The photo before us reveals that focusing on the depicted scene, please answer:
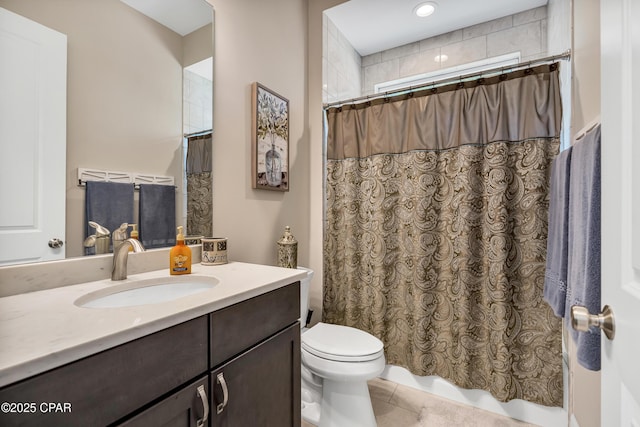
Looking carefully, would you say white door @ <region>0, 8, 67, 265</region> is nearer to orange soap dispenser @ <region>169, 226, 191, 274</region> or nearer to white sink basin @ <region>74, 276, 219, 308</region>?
white sink basin @ <region>74, 276, 219, 308</region>

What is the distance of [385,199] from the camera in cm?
190

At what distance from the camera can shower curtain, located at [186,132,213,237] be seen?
134cm

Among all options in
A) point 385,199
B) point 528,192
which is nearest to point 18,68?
point 385,199

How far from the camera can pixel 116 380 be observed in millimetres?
588

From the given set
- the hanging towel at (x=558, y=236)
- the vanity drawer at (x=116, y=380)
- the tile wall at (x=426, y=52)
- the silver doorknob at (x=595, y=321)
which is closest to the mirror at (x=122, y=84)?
the vanity drawer at (x=116, y=380)

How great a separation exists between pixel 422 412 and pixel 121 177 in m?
1.91

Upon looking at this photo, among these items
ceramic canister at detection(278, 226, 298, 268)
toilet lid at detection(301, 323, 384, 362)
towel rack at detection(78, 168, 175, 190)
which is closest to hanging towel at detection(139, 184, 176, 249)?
towel rack at detection(78, 168, 175, 190)

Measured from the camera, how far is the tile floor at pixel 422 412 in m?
1.56

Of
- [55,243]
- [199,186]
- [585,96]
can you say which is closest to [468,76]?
[585,96]

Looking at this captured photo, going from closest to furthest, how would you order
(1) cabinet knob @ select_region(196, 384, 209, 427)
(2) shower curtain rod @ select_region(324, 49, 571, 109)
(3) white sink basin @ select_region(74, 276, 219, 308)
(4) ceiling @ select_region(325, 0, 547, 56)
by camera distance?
(1) cabinet knob @ select_region(196, 384, 209, 427)
(3) white sink basin @ select_region(74, 276, 219, 308)
(2) shower curtain rod @ select_region(324, 49, 571, 109)
(4) ceiling @ select_region(325, 0, 547, 56)

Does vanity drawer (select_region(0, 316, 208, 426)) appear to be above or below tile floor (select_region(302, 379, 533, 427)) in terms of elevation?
above

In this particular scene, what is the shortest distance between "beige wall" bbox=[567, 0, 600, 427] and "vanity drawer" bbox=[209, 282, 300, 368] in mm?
1232

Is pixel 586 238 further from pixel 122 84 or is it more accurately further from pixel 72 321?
pixel 122 84

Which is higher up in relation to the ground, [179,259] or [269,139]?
[269,139]
